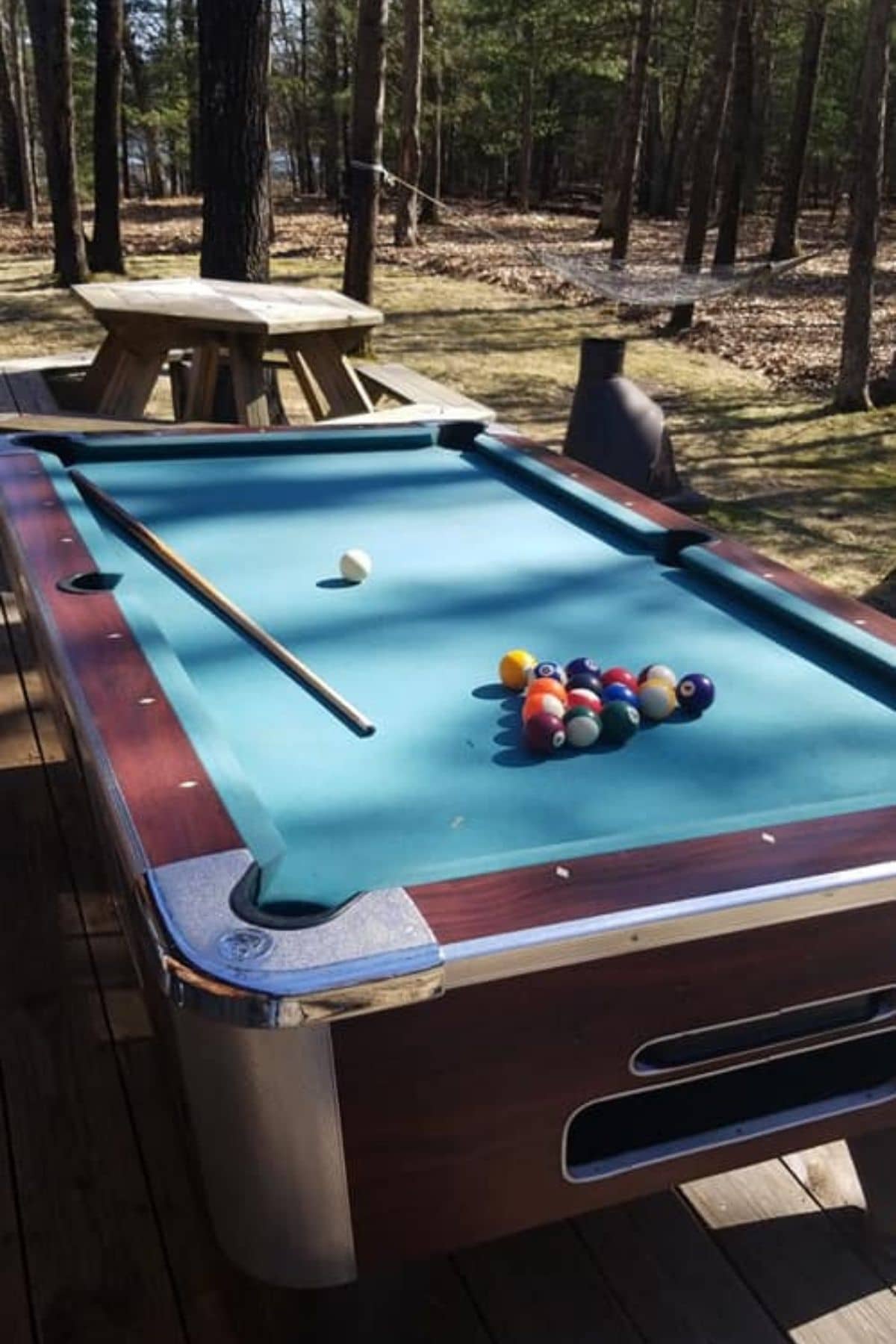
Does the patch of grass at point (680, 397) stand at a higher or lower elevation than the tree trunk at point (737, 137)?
lower

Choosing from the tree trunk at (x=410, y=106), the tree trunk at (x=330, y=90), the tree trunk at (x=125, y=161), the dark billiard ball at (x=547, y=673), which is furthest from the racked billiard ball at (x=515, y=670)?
the tree trunk at (x=125, y=161)

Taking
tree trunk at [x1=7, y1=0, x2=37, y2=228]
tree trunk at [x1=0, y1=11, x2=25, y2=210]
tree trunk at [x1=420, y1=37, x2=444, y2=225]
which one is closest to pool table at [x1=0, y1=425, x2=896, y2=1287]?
tree trunk at [x1=420, y1=37, x2=444, y2=225]

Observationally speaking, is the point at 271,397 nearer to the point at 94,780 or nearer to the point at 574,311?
the point at 94,780

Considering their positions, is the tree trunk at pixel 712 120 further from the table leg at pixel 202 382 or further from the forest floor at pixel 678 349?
the table leg at pixel 202 382

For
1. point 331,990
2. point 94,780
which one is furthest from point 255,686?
point 331,990

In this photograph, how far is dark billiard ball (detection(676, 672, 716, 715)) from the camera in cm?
166

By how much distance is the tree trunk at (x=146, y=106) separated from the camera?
24.1 meters

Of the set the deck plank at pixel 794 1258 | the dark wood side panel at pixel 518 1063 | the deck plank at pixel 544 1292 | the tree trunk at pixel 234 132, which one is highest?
the tree trunk at pixel 234 132

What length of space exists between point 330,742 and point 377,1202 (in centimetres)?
60

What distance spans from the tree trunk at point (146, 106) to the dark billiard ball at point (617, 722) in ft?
81.1

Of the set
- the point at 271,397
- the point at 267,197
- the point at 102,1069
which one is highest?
the point at 267,197

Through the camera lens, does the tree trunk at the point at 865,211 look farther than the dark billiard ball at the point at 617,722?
Yes

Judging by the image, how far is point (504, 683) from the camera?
1.76 meters

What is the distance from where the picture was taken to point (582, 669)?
5.64 feet
